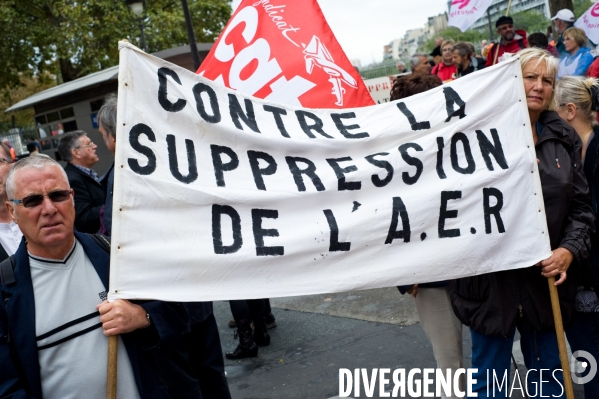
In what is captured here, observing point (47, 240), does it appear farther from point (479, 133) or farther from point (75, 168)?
point (75, 168)

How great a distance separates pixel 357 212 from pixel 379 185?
0.18 m

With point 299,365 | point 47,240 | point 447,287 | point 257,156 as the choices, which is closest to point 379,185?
point 257,156

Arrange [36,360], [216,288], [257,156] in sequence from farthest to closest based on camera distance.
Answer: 1. [257,156]
2. [216,288]
3. [36,360]

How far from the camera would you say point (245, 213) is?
117 inches

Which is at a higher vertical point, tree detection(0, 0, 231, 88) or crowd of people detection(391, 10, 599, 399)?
tree detection(0, 0, 231, 88)

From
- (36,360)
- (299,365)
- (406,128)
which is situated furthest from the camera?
(299,365)

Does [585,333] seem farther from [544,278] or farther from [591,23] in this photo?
[591,23]

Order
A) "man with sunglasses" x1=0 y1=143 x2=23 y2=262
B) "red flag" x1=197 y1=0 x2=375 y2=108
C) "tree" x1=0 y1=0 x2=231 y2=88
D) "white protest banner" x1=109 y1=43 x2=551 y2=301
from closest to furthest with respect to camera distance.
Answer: "white protest banner" x1=109 y1=43 x2=551 y2=301, "man with sunglasses" x1=0 y1=143 x2=23 y2=262, "red flag" x1=197 y1=0 x2=375 y2=108, "tree" x1=0 y1=0 x2=231 y2=88

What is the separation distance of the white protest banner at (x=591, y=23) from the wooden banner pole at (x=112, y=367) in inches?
345

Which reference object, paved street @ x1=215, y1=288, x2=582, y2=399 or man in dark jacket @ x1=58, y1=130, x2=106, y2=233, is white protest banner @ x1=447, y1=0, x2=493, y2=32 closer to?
paved street @ x1=215, y1=288, x2=582, y2=399

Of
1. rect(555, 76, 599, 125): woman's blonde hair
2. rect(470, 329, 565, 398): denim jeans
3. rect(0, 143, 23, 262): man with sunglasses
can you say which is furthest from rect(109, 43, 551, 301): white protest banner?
rect(0, 143, 23, 262): man with sunglasses

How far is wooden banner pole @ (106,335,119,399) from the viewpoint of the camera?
256 centimetres

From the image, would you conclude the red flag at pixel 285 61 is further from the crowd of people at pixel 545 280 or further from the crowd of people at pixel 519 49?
the crowd of people at pixel 519 49

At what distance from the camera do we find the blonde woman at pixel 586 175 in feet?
11.7
